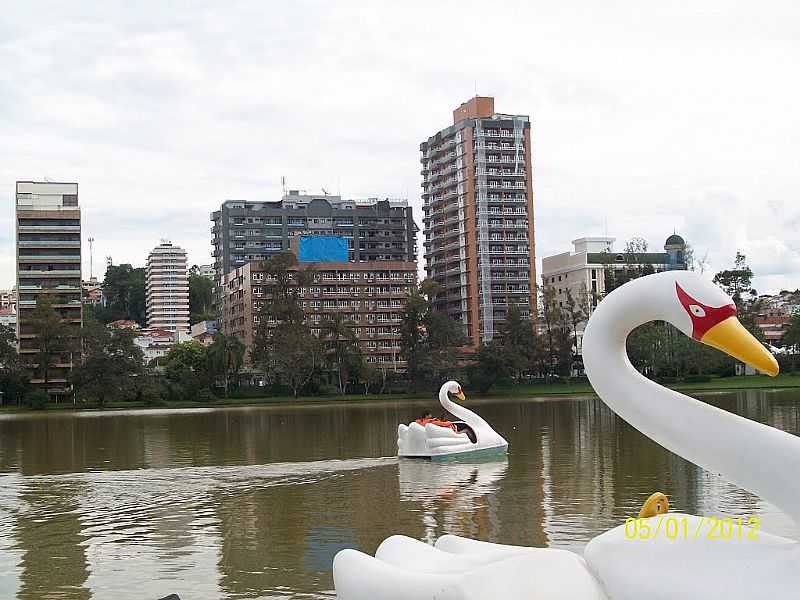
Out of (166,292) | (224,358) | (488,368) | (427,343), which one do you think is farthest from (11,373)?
(166,292)

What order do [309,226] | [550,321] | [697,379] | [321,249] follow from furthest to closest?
[309,226] < [321,249] < [550,321] < [697,379]

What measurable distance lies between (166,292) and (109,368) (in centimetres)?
11120

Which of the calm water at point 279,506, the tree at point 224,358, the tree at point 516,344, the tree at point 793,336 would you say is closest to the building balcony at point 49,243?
the tree at point 224,358

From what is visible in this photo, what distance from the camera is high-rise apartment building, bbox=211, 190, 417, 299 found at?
114m

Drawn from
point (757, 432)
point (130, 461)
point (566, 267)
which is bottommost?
point (130, 461)

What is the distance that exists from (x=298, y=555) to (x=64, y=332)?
209 ft

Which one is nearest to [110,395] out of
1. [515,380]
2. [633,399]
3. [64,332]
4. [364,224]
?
[64,332]

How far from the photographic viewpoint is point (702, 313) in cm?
506

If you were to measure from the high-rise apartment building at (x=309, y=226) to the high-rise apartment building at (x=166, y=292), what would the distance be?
157ft

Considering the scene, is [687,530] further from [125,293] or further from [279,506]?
[125,293]

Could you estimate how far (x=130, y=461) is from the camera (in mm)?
22328

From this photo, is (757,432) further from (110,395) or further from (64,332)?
(64,332)

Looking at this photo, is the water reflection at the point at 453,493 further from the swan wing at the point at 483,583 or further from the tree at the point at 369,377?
the tree at the point at 369,377

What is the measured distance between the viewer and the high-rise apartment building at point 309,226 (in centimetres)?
11369
